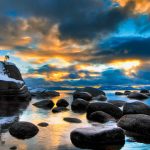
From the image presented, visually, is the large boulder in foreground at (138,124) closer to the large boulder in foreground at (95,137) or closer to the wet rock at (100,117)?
the wet rock at (100,117)

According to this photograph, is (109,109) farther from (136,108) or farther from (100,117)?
(100,117)

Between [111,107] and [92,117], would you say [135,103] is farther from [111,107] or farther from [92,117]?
[92,117]

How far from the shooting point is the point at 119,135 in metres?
13.4

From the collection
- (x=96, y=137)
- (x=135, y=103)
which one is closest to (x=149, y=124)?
(x=96, y=137)

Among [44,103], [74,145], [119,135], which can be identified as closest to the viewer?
[74,145]

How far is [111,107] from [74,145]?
31.3 feet

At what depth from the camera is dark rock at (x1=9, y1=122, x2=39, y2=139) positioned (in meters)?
13.9

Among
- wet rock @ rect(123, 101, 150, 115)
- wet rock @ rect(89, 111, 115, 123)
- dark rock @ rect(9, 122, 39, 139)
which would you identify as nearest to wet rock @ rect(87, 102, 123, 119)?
wet rock @ rect(123, 101, 150, 115)

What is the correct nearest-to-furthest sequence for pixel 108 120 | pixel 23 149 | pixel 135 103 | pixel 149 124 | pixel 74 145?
pixel 23 149 < pixel 74 145 < pixel 149 124 < pixel 108 120 < pixel 135 103

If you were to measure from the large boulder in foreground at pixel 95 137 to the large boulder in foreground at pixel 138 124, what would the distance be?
2670mm

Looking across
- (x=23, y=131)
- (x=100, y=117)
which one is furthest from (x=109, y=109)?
(x=23, y=131)

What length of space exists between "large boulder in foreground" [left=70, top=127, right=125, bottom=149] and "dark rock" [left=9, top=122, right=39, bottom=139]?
1.97 m

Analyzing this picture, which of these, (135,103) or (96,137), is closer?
(96,137)

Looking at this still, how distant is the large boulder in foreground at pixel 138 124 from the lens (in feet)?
51.4
